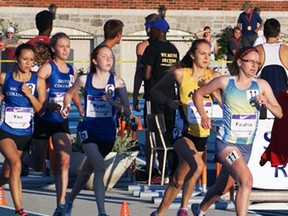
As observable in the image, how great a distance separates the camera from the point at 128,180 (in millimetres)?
13406

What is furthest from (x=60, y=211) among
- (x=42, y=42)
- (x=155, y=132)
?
(x=155, y=132)

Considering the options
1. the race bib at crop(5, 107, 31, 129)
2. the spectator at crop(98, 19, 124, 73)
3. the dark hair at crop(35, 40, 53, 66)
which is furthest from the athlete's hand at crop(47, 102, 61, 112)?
the spectator at crop(98, 19, 124, 73)

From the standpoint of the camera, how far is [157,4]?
3512 centimetres

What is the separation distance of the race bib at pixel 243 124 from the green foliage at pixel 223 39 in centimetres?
2265

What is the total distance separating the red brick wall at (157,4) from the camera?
34250 millimetres

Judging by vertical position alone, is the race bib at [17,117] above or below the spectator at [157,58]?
A: below

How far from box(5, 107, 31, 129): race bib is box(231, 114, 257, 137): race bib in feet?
6.95

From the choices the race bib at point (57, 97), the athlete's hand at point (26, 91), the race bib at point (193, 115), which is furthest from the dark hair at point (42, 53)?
the race bib at point (193, 115)

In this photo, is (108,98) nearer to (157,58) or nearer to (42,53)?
(42,53)

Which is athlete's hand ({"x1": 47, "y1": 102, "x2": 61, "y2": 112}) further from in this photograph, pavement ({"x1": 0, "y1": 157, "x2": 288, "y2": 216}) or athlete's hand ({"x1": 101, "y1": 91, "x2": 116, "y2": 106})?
pavement ({"x1": 0, "y1": 157, "x2": 288, "y2": 216})

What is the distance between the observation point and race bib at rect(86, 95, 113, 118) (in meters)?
10.5

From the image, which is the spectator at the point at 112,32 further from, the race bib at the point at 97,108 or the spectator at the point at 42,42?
the race bib at the point at 97,108

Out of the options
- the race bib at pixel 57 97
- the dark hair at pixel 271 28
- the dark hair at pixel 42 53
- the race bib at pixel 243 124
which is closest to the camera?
the race bib at pixel 243 124

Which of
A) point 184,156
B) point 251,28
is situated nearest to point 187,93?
point 184,156
